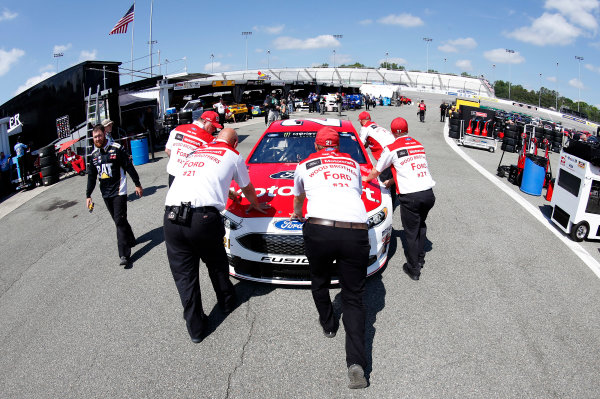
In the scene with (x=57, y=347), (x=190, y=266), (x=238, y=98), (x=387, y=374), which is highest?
(x=238, y=98)

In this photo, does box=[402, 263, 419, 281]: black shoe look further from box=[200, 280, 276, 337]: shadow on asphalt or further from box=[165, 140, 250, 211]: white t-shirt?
box=[165, 140, 250, 211]: white t-shirt

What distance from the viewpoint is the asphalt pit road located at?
26.9ft

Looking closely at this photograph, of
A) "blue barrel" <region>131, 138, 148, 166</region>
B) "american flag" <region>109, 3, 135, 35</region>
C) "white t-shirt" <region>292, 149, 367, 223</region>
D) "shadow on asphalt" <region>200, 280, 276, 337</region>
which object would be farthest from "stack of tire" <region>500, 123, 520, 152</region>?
"american flag" <region>109, 3, 135, 35</region>

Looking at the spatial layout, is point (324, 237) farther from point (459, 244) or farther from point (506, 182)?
point (506, 182)

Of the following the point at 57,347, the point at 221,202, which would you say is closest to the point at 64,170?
the point at 57,347

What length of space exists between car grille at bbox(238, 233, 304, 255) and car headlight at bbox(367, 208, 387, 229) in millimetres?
749

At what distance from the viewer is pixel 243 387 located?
2814mm

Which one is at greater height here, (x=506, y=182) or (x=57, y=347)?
(x=506, y=182)

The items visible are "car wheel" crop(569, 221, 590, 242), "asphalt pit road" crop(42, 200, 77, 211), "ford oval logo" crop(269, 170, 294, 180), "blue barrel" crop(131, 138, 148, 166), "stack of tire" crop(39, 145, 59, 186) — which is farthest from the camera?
"blue barrel" crop(131, 138, 148, 166)

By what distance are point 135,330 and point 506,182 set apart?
9088mm

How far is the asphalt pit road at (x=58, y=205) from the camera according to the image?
820cm

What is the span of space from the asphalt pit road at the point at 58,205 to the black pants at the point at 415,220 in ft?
23.9

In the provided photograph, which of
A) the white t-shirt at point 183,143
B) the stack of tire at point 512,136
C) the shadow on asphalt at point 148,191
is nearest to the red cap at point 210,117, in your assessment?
the white t-shirt at point 183,143

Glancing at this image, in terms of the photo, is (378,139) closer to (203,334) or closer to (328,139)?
(328,139)
